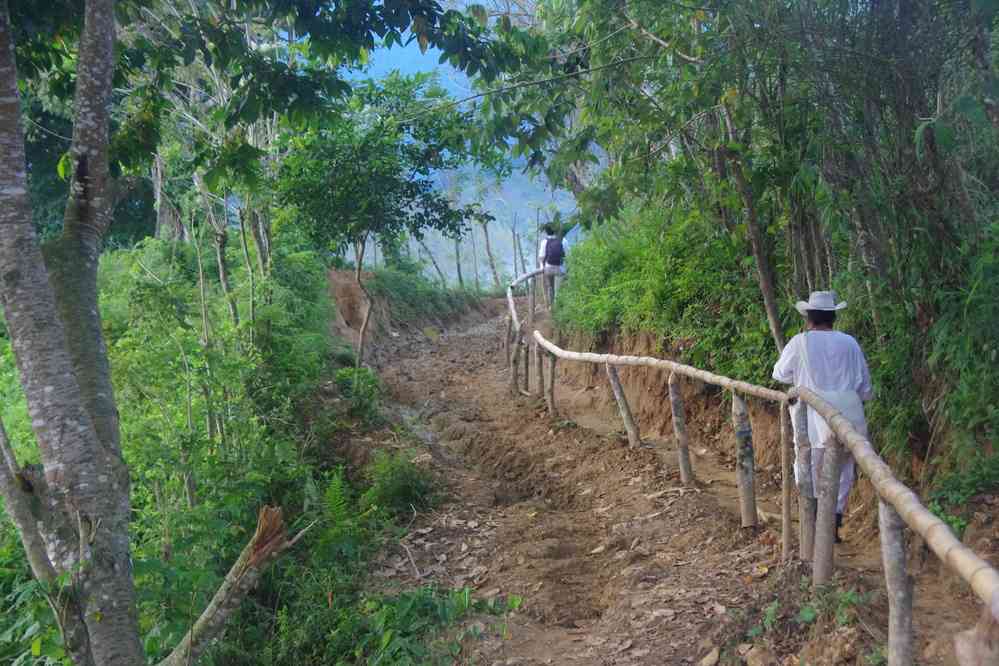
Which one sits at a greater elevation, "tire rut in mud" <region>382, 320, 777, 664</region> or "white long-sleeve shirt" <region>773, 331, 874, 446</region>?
"white long-sleeve shirt" <region>773, 331, 874, 446</region>

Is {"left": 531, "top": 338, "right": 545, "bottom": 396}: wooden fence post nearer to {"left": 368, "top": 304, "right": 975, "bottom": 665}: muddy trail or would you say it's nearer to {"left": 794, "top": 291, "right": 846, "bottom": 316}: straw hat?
{"left": 368, "top": 304, "right": 975, "bottom": 665}: muddy trail

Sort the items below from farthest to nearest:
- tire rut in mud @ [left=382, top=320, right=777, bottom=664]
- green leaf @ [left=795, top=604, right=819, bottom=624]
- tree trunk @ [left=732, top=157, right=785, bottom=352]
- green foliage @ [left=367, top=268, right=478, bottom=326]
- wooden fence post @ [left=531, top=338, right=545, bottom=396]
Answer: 1. green foliage @ [left=367, top=268, right=478, bottom=326]
2. wooden fence post @ [left=531, top=338, right=545, bottom=396]
3. tree trunk @ [left=732, top=157, right=785, bottom=352]
4. tire rut in mud @ [left=382, top=320, right=777, bottom=664]
5. green leaf @ [left=795, top=604, right=819, bottom=624]

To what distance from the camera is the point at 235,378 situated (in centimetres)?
745

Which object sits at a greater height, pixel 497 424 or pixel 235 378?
pixel 235 378

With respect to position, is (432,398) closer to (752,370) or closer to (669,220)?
(669,220)

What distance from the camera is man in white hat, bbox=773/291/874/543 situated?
4.82 metres

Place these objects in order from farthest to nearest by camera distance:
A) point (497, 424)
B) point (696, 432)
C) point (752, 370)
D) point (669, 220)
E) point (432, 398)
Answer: point (432, 398), point (497, 424), point (669, 220), point (696, 432), point (752, 370)

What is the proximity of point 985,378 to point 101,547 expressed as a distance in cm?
434

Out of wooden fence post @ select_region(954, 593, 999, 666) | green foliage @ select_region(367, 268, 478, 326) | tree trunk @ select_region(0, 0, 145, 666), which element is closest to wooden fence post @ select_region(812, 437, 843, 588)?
wooden fence post @ select_region(954, 593, 999, 666)

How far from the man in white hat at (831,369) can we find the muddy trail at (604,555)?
70 centimetres

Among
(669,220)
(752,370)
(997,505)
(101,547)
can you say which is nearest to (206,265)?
(669,220)

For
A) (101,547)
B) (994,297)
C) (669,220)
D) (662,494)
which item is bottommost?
(662,494)

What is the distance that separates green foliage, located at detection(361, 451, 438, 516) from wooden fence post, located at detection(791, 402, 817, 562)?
3.76 meters

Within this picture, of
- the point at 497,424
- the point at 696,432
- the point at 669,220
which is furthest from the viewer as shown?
the point at 497,424
